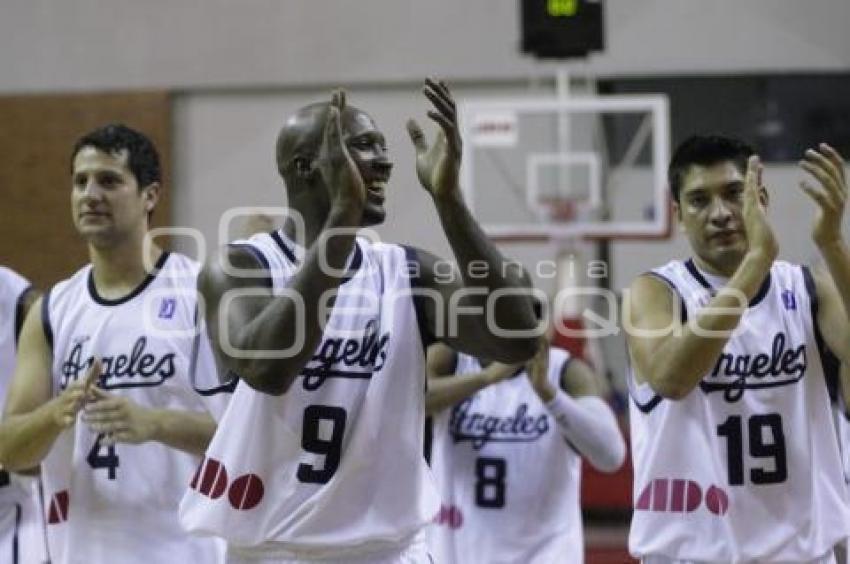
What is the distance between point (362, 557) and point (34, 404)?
4.58ft

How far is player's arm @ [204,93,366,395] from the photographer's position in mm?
3076

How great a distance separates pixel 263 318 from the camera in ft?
10.3

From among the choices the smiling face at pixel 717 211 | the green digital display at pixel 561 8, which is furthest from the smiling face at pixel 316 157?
→ the green digital display at pixel 561 8

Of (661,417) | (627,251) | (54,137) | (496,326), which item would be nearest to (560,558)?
(661,417)

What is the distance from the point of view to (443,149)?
3.19 m

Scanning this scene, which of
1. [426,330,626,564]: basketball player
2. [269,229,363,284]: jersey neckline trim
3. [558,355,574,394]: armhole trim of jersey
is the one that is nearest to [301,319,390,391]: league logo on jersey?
[269,229,363,284]: jersey neckline trim

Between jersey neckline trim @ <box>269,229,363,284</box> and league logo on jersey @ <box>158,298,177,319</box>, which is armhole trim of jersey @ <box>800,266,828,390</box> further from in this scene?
league logo on jersey @ <box>158,298,177,319</box>

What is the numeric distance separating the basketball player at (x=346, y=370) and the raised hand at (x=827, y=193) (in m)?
0.90

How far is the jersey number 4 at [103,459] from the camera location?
4.42 meters

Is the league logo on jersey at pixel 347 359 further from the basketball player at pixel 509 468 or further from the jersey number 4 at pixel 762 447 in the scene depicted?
the basketball player at pixel 509 468

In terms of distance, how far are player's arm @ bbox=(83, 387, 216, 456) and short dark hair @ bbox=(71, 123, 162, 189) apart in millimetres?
876

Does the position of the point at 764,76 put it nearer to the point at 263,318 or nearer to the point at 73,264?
the point at 73,264

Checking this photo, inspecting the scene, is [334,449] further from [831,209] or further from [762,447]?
[831,209]

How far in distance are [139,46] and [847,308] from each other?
1135 cm
